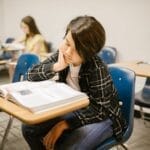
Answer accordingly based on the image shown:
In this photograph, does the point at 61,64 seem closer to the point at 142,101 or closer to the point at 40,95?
the point at 40,95

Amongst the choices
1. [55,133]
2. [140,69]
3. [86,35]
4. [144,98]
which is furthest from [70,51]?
[144,98]

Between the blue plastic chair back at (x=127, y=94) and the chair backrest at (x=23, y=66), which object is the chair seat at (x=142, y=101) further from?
the chair backrest at (x=23, y=66)

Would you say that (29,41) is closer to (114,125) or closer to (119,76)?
(119,76)

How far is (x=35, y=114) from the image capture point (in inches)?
48.3

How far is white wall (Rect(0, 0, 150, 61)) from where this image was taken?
335cm

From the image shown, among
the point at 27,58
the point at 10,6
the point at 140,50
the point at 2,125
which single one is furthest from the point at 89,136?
the point at 10,6

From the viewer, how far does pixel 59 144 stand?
1.61 metres

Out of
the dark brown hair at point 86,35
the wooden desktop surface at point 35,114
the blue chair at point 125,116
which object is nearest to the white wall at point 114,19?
the blue chair at point 125,116

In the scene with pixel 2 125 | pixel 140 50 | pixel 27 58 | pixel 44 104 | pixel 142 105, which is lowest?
pixel 2 125

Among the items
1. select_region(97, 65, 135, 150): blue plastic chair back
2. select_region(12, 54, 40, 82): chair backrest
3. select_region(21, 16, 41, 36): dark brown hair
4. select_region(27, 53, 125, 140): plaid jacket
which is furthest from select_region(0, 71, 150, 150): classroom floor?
select_region(21, 16, 41, 36): dark brown hair

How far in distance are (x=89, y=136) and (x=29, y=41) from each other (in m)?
2.92

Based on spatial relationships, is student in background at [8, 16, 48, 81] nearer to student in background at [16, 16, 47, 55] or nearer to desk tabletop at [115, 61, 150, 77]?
student in background at [16, 16, 47, 55]

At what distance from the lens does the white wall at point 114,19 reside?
335 cm

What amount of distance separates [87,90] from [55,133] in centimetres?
30
